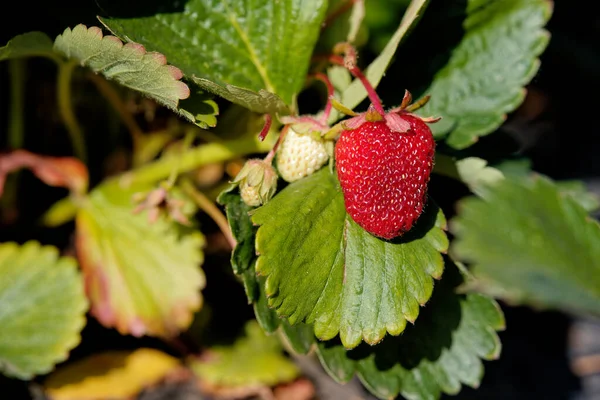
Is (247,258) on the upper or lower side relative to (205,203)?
upper

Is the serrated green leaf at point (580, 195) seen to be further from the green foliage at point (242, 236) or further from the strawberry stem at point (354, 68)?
the green foliage at point (242, 236)

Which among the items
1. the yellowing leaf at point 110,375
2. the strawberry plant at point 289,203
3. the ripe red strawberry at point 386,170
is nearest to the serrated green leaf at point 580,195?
the strawberry plant at point 289,203

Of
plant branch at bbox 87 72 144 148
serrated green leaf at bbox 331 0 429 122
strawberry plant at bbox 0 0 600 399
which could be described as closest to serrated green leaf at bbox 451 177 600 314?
strawberry plant at bbox 0 0 600 399

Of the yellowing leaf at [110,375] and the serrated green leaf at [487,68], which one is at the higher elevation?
the serrated green leaf at [487,68]

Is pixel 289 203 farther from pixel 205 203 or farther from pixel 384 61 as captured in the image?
pixel 205 203

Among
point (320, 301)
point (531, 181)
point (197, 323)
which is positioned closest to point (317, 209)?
point (320, 301)

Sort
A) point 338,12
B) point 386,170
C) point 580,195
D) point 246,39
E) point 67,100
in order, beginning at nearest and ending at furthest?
point 386,170 → point 246,39 → point 338,12 → point 67,100 → point 580,195

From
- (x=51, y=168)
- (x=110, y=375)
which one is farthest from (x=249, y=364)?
(x=51, y=168)

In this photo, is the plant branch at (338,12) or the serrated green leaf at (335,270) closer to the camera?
the serrated green leaf at (335,270)
